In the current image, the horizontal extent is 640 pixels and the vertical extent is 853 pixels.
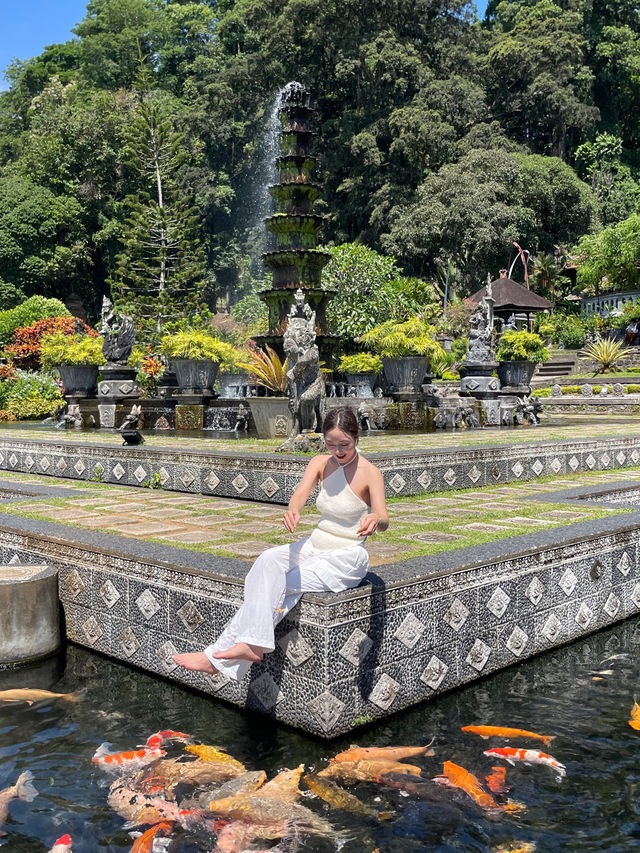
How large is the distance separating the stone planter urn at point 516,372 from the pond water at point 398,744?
15.9 m

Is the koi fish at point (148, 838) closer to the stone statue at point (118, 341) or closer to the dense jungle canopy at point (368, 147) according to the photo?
the stone statue at point (118, 341)

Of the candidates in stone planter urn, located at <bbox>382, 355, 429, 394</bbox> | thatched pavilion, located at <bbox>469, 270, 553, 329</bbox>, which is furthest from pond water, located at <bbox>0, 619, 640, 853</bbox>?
thatched pavilion, located at <bbox>469, 270, 553, 329</bbox>

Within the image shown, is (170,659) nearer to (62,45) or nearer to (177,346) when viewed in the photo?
(177,346)

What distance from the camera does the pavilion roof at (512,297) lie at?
120 feet

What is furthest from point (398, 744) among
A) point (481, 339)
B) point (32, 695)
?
point (481, 339)

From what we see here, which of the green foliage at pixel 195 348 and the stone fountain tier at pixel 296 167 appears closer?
the green foliage at pixel 195 348

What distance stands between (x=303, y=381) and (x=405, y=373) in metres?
8.00

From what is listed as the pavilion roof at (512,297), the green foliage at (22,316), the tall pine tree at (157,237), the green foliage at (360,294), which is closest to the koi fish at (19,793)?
the green foliage at (360,294)

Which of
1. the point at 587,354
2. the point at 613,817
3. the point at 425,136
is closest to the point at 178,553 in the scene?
the point at 613,817

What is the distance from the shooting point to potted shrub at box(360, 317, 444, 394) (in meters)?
17.0

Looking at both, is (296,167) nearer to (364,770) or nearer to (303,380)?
(303,380)

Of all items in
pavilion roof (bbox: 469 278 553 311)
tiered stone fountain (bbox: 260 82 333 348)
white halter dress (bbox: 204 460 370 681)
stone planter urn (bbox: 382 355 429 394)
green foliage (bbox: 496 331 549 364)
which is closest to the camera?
white halter dress (bbox: 204 460 370 681)

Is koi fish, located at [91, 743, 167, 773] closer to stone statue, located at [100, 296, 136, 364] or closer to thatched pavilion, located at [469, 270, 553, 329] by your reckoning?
stone statue, located at [100, 296, 136, 364]

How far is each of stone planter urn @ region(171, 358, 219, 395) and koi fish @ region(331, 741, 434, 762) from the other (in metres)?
14.5
